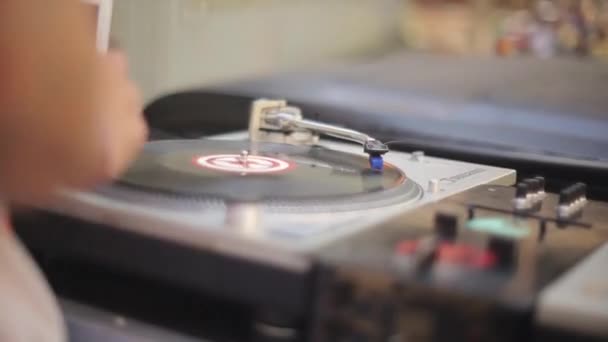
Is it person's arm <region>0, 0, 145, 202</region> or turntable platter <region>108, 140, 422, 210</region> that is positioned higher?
person's arm <region>0, 0, 145, 202</region>

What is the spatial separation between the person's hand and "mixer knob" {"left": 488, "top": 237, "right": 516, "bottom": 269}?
25cm

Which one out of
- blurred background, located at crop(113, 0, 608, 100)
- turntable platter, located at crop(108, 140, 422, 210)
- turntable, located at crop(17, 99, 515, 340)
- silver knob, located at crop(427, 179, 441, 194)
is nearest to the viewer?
turntable, located at crop(17, 99, 515, 340)

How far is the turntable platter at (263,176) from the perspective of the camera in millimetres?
677

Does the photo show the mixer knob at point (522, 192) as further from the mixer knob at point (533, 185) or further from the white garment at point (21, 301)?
the white garment at point (21, 301)

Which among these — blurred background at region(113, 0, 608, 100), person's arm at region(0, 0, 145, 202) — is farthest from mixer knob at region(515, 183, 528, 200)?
blurred background at region(113, 0, 608, 100)

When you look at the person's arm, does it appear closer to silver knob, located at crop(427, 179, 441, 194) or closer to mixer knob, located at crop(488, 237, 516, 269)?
mixer knob, located at crop(488, 237, 516, 269)

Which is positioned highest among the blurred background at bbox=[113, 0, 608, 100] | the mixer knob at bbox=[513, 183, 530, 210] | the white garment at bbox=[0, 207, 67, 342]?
the blurred background at bbox=[113, 0, 608, 100]

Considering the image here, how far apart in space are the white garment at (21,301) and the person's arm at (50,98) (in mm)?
79

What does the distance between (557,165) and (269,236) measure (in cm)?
47

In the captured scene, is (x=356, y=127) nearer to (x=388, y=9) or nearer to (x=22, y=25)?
(x=22, y=25)

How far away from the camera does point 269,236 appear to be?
583mm

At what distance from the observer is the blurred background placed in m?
1.29

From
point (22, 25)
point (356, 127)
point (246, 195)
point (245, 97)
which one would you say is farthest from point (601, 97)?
point (22, 25)

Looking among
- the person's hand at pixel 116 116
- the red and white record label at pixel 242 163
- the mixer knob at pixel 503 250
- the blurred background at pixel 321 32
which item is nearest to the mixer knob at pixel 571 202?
the mixer knob at pixel 503 250
